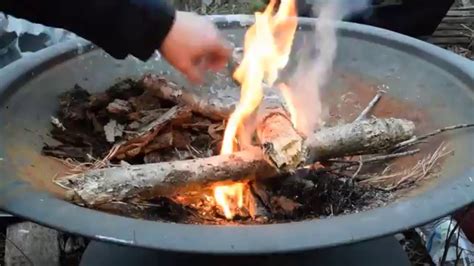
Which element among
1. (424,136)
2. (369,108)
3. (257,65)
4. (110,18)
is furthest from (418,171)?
(110,18)

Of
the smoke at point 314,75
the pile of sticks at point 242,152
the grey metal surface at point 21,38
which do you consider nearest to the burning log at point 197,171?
the pile of sticks at point 242,152

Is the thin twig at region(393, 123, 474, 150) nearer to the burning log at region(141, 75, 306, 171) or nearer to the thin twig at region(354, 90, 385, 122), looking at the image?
the thin twig at region(354, 90, 385, 122)

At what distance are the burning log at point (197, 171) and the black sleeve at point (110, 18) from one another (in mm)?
221

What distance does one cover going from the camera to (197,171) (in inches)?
49.6

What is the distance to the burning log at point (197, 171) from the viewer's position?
1.20m

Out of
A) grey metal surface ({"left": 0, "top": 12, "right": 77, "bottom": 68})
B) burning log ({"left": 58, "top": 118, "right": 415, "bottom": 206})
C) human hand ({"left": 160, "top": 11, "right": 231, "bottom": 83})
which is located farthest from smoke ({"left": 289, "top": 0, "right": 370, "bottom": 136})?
grey metal surface ({"left": 0, "top": 12, "right": 77, "bottom": 68})

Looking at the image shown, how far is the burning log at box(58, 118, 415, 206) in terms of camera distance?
3.95ft

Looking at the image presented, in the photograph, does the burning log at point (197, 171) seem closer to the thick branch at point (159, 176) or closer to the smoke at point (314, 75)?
the thick branch at point (159, 176)

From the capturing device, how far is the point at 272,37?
1.61 metres

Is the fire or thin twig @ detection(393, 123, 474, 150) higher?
the fire

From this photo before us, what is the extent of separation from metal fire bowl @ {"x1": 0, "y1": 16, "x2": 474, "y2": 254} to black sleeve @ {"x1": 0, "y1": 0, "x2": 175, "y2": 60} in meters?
0.26

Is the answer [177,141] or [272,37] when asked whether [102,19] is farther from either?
[272,37]

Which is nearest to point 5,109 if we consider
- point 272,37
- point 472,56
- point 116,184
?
point 116,184

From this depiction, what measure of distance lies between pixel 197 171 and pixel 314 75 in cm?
60
